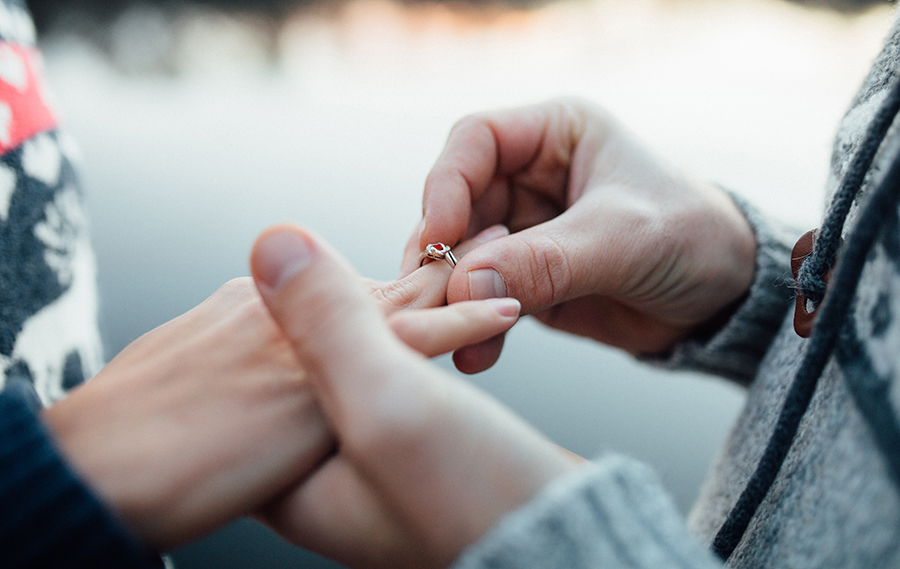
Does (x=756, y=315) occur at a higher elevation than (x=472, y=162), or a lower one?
lower

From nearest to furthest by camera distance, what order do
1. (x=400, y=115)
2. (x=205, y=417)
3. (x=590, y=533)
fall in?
(x=590, y=533) < (x=205, y=417) < (x=400, y=115)

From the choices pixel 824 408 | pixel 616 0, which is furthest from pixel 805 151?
pixel 824 408

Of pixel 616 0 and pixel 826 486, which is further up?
pixel 616 0

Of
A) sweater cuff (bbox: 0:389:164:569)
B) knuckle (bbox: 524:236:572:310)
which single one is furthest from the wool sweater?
knuckle (bbox: 524:236:572:310)

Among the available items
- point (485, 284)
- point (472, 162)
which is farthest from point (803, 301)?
point (472, 162)

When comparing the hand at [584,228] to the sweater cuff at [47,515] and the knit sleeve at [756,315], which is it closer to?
the knit sleeve at [756,315]

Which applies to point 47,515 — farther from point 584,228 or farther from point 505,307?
point 584,228

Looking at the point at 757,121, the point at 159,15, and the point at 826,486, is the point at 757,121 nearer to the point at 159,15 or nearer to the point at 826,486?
the point at 826,486
